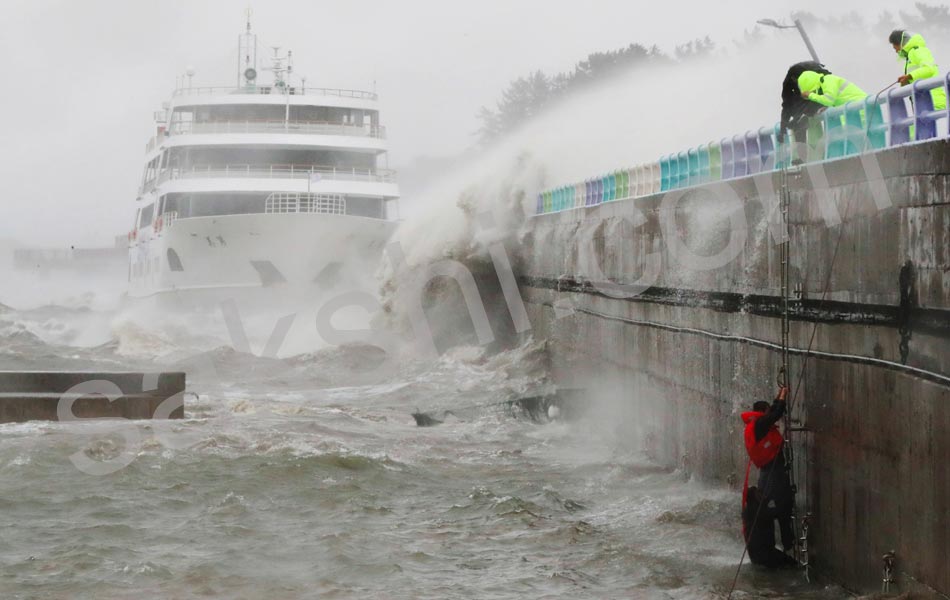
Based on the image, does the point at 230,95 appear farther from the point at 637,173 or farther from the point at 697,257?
the point at 697,257

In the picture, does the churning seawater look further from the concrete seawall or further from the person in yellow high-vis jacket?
the person in yellow high-vis jacket

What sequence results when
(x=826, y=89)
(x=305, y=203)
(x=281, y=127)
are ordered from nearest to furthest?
(x=826, y=89) → (x=305, y=203) → (x=281, y=127)

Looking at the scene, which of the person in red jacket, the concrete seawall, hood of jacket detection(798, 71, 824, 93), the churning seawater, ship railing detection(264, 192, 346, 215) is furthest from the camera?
ship railing detection(264, 192, 346, 215)

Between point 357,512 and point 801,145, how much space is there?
19.0 feet

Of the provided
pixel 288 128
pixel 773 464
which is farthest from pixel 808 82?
pixel 288 128

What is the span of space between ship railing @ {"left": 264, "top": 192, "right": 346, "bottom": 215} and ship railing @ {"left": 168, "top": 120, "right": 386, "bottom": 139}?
251cm

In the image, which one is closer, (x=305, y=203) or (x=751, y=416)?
(x=751, y=416)

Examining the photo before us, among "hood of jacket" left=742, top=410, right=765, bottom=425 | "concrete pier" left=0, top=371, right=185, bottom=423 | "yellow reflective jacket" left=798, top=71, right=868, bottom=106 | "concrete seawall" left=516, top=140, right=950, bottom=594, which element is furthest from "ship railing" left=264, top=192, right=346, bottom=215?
"hood of jacket" left=742, top=410, right=765, bottom=425

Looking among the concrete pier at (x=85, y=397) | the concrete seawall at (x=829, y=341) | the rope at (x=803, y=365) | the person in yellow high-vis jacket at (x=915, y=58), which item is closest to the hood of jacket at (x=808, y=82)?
the person in yellow high-vis jacket at (x=915, y=58)

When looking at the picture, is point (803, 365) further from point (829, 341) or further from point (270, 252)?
point (270, 252)

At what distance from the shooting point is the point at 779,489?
413 inches

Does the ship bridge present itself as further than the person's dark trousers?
Yes

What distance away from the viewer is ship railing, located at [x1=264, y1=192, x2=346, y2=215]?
36.6 m

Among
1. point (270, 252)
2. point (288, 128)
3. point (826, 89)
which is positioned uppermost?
point (288, 128)
